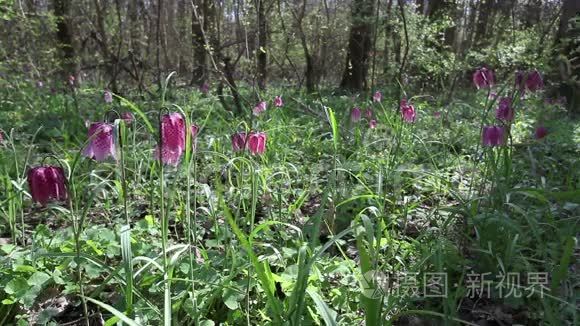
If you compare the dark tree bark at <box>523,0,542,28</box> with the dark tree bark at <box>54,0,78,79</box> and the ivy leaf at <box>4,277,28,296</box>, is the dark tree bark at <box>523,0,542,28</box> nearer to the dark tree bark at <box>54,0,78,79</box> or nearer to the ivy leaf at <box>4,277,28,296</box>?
the dark tree bark at <box>54,0,78,79</box>

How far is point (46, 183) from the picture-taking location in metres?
1.38

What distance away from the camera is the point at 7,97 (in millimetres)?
7297

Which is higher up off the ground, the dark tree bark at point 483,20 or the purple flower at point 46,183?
the dark tree bark at point 483,20

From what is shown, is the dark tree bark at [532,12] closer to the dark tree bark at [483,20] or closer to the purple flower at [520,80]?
the dark tree bark at [483,20]

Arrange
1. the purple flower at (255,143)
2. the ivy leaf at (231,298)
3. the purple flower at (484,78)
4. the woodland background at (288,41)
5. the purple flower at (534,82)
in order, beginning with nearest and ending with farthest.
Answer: the ivy leaf at (231,298), the purple flower at (255,143), the purple flower at (534,82), the purple flower at (484,78), the woodland background at (288,41)

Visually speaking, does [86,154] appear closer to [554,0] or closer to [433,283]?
[433,283]

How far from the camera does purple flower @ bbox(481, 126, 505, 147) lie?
236cm

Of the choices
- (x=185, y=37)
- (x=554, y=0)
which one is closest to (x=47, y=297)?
(x=185, y=37)

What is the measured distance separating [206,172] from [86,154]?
164cm

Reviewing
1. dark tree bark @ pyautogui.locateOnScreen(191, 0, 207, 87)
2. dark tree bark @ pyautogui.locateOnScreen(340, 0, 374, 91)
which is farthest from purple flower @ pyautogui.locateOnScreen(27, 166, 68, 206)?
dark tree bark @ pyautogui.locateOnScreen(340, 0, 374, 91)

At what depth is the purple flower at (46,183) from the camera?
1.37m

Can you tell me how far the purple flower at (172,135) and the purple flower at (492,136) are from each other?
1621mm

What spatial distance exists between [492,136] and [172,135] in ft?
5.53

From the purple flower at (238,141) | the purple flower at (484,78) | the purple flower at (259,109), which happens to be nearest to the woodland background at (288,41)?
the purple flower at (259,109)
